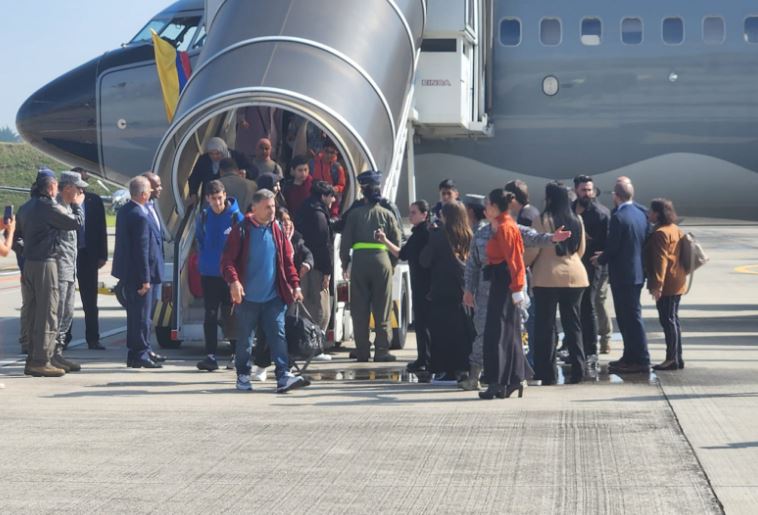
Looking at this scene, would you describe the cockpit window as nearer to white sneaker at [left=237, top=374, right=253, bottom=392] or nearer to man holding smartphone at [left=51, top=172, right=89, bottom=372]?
man holding smartphone at [left=51, top=172, right=89, bottom=372]

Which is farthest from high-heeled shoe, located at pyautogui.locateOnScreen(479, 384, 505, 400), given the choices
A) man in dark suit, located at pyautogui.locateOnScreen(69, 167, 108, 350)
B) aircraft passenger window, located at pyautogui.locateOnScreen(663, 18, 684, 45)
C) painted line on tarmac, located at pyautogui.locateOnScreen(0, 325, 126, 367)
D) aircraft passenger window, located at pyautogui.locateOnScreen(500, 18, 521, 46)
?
aircraft passenger window, located at pyautogui.locateOnScreen(663, 18, 684, 45)

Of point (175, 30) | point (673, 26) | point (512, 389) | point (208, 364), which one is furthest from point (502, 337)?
point (175, 30)

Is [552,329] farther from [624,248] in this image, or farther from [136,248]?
[136,248]

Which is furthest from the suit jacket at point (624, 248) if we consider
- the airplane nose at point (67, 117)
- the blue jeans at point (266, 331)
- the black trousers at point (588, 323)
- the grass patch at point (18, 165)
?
the grass patch at point (18, 165)

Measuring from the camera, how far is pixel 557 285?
36.1 ft

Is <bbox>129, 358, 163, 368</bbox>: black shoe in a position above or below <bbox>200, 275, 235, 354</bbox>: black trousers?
below

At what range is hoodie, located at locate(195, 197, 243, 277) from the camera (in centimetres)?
1208

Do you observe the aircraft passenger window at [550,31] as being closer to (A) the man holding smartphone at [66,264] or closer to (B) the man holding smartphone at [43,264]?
(A) the man holding smartphone at [66,264]

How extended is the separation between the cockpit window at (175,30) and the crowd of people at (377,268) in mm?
4036

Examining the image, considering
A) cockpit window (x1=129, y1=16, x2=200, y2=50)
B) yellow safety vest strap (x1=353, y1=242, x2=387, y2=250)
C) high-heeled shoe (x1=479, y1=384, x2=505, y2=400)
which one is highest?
cockpit window (x1=129, y1=16, x2=200, y2=50)

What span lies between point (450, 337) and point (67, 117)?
8.34 meters

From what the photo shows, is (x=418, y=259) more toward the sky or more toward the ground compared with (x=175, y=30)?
more toward the ground

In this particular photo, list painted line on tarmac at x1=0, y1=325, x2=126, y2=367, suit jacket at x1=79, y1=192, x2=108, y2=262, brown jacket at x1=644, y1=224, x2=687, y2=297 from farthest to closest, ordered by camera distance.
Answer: suit jacket at x1=79, y1=192, x2=108, y2=262 → painted line on tarmac at x1=0, y1=325, x2=126, y2=367 → brown jacket at x1=644, y1=224, x2=687, y2=297

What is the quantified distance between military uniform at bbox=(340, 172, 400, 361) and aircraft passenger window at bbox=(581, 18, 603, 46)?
17.0 ft
